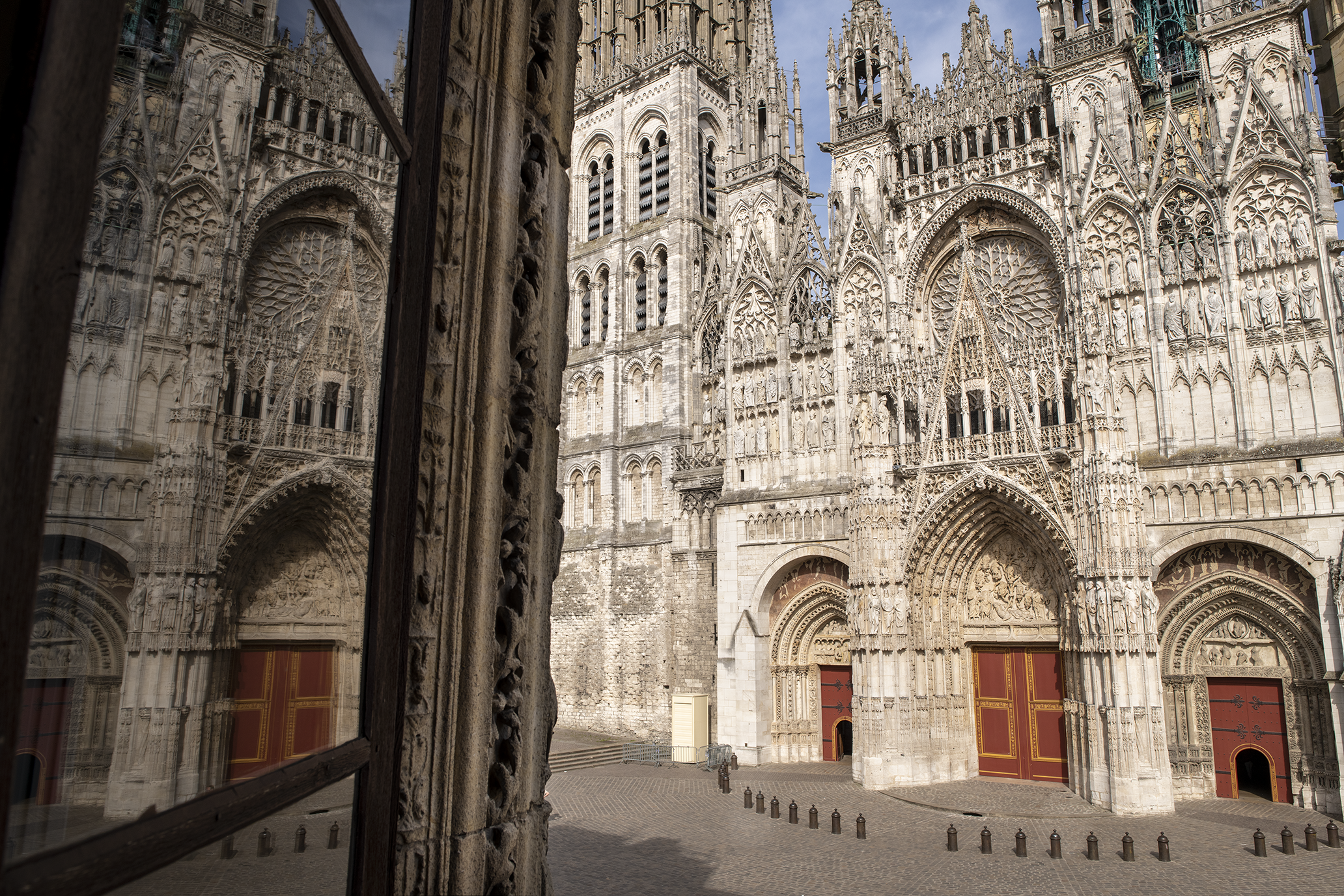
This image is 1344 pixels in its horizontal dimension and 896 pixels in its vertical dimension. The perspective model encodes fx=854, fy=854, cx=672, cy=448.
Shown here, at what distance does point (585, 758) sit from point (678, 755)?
2642 mm

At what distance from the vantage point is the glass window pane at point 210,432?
3.06 feet

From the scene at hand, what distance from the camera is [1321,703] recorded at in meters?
16.2

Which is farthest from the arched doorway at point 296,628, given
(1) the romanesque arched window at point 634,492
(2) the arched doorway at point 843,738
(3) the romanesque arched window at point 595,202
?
(3) the romanesque arched window at point 595,202

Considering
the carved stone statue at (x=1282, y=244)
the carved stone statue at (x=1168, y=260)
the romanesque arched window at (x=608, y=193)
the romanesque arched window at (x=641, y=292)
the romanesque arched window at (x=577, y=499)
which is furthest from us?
the romanesque arched window at (x=608, y=193)

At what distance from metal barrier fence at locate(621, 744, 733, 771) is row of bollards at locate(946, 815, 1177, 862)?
358 inches

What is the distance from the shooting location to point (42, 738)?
88 cm

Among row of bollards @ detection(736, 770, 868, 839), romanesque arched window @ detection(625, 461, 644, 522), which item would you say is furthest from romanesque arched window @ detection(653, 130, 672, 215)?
row of bollards @ detection(736, 770, 868, 839)

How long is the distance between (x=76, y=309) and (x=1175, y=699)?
2087 centimetres

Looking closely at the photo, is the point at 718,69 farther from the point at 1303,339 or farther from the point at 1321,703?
the point at 1321,703

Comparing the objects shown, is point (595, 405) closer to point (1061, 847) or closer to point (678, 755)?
point (678, 755)

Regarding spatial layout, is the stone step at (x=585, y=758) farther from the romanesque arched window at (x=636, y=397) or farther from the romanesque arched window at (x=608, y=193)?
the romanesque arched window at (x=608, y=193)

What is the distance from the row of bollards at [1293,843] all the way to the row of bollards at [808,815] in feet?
19.1

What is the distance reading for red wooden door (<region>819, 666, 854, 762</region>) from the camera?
22.6m

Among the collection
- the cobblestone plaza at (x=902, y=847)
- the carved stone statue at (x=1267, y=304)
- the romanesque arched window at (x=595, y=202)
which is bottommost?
the cobblestone plaza at (x=902, y=847)
